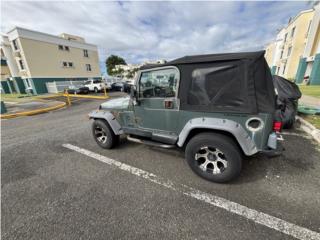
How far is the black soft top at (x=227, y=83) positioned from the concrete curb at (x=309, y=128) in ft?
9.96

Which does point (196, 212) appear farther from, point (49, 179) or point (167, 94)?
point (49, 179)

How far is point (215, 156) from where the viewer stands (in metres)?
2.60

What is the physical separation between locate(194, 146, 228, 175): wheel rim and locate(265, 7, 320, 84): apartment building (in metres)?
23.6

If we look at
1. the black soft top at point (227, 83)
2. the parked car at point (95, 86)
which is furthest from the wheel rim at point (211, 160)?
the parked car at point (95, 86)

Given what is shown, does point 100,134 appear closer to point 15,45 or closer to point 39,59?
point 39,59

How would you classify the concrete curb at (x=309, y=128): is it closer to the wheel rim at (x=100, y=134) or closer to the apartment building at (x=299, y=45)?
the wheel rim at (x=100, y=134)

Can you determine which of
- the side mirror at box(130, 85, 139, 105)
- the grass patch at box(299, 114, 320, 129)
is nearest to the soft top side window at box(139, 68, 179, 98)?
the side mirror at box(130, 85, 139, 105)

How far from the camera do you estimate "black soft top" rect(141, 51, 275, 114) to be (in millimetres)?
2148

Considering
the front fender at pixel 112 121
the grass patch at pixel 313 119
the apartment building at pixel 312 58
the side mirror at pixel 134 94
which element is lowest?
the grass patch at pixel 313 119

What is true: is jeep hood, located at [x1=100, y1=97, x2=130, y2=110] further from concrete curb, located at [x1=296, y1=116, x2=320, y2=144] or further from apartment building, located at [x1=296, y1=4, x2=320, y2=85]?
apartment building, located at [x1=296, y1=4, x2=320, y2=85]

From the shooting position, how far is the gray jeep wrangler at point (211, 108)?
7.14ft

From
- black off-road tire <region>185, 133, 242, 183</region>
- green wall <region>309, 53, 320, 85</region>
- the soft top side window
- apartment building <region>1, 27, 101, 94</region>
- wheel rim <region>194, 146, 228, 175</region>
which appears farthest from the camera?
apartment building <region>1, 27, 101, 94</region>

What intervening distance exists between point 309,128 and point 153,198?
5.23m

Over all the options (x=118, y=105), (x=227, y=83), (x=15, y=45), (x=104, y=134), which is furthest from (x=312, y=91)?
(x=15, y=45)
